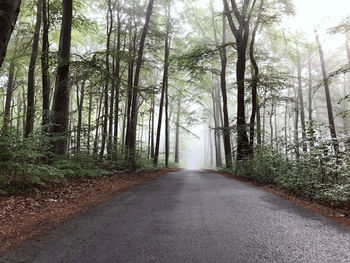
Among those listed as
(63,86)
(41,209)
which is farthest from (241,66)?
(41,209)

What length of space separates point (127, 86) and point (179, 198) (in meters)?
5.94

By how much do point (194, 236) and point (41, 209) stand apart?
345cm

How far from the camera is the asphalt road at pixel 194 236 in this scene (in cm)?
232

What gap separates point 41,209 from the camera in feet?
14.3

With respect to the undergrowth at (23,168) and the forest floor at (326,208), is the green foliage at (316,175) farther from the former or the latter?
the undergrowth at (23,168)

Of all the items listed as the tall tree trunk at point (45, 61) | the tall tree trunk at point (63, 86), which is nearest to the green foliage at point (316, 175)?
the tall tree trunk at point (45, 61)

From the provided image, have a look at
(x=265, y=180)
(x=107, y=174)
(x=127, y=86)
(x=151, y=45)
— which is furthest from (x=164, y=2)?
(x=265, y=180)

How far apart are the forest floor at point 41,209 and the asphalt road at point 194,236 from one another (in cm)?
34

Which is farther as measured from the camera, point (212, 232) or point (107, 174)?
point (107, 174)

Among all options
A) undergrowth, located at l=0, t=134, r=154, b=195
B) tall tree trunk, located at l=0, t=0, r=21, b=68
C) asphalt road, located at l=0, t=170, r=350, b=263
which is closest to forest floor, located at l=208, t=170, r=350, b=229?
asphalt road, located at l=0, t=170, r=350, b=263

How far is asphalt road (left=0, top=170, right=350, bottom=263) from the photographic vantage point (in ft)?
7.62

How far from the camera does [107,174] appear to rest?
353 inches

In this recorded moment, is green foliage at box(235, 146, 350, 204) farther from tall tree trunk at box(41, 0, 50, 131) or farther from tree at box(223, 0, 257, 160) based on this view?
tall tree trunk at box(41, 0, 50, 131)

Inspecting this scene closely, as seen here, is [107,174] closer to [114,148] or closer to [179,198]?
[114,148]
